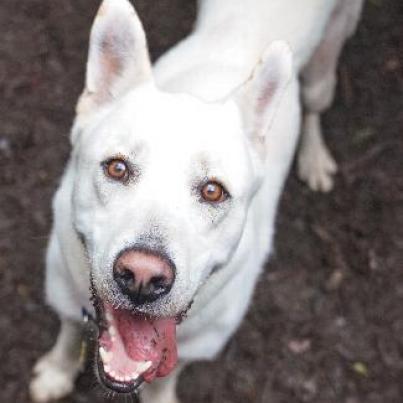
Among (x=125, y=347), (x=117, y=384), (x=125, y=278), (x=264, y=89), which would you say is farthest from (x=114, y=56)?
(x=117, y=384)

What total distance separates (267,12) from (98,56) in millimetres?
970

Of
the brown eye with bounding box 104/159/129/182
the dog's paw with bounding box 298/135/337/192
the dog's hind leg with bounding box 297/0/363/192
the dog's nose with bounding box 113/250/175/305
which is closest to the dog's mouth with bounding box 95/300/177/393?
the dog's nose with bounding box 113/250/175/305

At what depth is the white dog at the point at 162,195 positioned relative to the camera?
244cm

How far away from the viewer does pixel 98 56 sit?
110 inches

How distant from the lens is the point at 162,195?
2494 millimetres

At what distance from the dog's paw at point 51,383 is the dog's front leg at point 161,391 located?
368 millimetres

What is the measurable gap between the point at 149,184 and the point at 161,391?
1.44 m

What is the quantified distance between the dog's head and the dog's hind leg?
130cm

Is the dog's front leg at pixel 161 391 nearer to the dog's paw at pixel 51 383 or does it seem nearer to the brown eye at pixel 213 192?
the dog's paw at pixel 51 383

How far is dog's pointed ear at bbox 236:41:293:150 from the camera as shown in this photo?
9.04 feet

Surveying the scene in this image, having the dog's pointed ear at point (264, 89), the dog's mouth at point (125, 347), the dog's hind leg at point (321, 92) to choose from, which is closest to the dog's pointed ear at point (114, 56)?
the dog's pointed ear at point (264, 89)

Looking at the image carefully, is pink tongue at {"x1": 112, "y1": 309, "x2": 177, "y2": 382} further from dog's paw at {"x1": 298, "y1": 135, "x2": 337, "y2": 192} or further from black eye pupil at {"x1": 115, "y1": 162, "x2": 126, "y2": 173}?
dog's paw at {"x1": 298, "y1": 135, "x2": 337, "y2": 192}

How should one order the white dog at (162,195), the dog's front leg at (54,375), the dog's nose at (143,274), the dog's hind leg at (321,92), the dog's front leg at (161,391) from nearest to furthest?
the dog's nose at (143,274), the white dog at (162,195), the dog's front leg at (161,391), the dog's front leg at (54,375), the dog's hind leg at (321,92)

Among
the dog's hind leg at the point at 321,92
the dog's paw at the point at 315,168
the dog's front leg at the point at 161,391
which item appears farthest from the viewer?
the dog's paw at the point at 315,168
